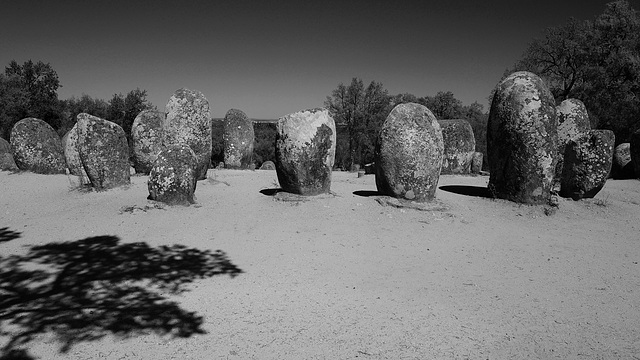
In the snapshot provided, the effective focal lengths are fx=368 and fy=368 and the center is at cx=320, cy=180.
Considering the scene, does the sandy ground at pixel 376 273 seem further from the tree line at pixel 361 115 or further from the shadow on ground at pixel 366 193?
the tree line at pixel 361 115

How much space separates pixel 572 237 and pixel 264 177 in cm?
939

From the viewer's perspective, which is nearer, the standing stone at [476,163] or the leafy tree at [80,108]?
the standing stone at [476,163]

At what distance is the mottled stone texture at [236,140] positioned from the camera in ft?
56.4

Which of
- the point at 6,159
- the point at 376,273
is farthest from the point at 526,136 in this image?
the point at 6,159

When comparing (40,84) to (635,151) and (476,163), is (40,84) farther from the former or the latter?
(635,151)

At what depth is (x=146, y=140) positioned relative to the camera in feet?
44.1

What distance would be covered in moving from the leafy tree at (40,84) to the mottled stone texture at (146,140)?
71.5ft

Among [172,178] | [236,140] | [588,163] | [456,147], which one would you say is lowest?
[172,178]

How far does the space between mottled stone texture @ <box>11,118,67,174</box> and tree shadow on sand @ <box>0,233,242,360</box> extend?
10.3 metres

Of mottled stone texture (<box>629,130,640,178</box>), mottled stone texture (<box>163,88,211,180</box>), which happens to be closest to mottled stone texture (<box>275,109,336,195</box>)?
mottled stone texture (<box>163,88,211,180</box>)

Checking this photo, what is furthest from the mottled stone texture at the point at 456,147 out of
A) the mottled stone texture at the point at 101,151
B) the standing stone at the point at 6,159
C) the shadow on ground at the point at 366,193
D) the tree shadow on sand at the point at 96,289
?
the standing stone at the point at 6,159

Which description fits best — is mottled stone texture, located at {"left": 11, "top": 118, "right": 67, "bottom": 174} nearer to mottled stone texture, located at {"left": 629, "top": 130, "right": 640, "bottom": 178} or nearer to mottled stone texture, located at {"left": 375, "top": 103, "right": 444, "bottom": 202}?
mottled stone texture, located at {"left": 375, "top": 103, "right": 444, "bottom": 202}

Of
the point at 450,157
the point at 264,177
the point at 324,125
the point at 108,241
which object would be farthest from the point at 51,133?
the point at 450,157

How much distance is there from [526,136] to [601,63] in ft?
66.6
